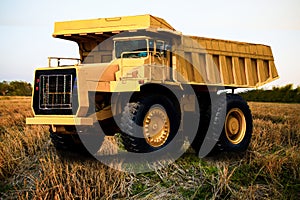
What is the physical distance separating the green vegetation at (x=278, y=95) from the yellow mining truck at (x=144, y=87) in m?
31.5

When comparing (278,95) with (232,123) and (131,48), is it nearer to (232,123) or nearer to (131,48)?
(232,123)

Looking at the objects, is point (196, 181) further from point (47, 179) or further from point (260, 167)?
point (47, 179)

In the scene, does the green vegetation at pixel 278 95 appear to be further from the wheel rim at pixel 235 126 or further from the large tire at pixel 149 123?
the large tire at pixel 149 123

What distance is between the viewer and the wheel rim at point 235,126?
10945mm

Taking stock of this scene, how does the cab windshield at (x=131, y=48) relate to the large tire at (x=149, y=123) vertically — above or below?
above

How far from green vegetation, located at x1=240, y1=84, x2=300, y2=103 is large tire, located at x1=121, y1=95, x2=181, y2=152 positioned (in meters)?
34.1

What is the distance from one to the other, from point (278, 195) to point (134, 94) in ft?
11.5

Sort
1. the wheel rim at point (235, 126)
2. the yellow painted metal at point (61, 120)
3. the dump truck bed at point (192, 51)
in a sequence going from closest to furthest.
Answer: the yellow painted metal at point (61, 120)
the dump truck bed at point (192, 51)
the wheel rim at point (235, 126)

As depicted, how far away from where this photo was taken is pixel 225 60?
1141cm

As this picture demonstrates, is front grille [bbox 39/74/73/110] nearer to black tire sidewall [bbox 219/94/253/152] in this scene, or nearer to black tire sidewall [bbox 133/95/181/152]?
black tire sidewall [bbox 133/95/181/152]

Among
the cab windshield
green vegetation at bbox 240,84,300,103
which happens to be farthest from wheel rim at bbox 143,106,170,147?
green vegetation at bbox 240,84,300,103

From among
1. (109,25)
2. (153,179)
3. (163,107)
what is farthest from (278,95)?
(153,179)

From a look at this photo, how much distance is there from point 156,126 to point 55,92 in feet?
7.05

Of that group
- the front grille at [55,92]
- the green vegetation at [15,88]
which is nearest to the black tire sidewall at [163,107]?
the front grille at [55,92]
